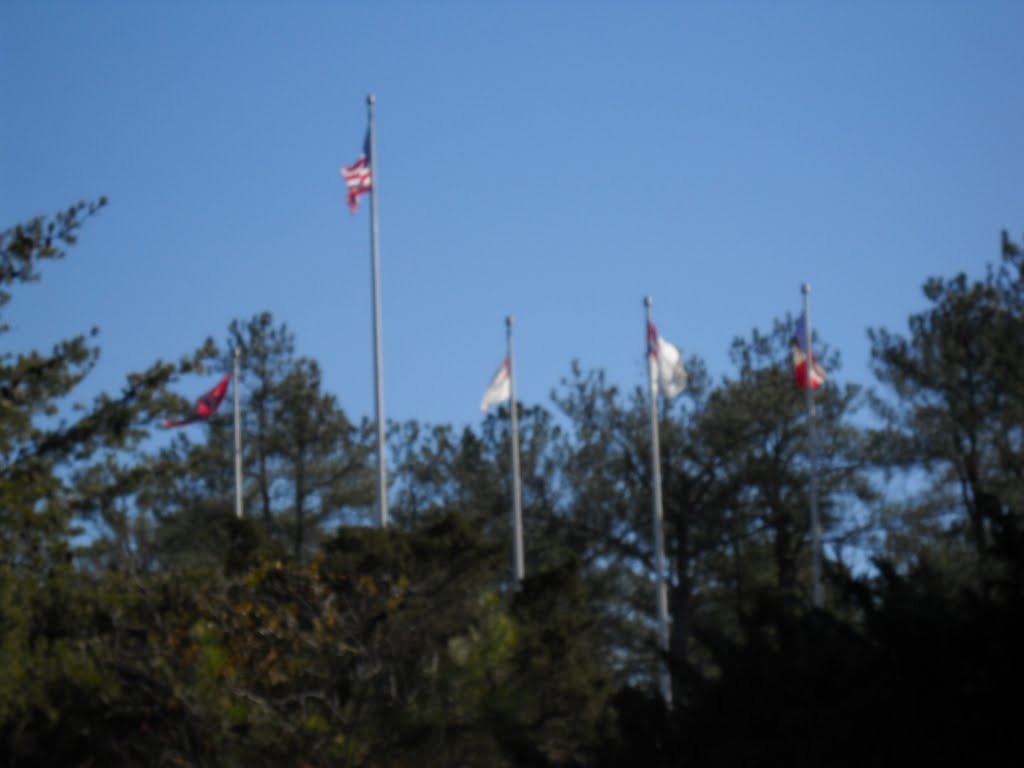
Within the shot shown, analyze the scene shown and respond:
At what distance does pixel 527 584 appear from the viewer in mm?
24750

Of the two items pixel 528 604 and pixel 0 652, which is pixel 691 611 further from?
pixel 0 652

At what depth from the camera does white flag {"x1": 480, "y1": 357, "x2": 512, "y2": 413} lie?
3241 cm

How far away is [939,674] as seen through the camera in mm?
7180

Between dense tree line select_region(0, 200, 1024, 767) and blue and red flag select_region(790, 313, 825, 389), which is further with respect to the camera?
blue and red flag select_region(790, 313, 825, 389)

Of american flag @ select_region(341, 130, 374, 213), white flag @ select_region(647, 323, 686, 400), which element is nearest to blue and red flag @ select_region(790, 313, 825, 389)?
white flag @ select_region(647, 323, 686, 400)

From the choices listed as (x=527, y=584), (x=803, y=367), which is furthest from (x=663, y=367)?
(x=527, y=584)

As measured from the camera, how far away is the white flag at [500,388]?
106 ft

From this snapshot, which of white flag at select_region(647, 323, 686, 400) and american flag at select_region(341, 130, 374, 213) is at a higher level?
american flag at select_region(341, 130, 374, 213)

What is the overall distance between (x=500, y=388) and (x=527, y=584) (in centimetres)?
829

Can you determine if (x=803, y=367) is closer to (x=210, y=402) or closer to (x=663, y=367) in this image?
(x=663, y=367)

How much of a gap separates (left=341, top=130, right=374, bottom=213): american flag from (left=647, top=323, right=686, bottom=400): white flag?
239 inches

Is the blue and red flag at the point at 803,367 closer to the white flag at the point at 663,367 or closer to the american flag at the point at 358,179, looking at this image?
the white flag at the point at 663,367

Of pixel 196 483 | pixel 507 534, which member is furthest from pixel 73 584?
pixel 196 483

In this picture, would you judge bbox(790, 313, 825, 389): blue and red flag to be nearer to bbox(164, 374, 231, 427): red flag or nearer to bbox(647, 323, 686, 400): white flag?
bbox(647, 323, 686, 400): white flag
